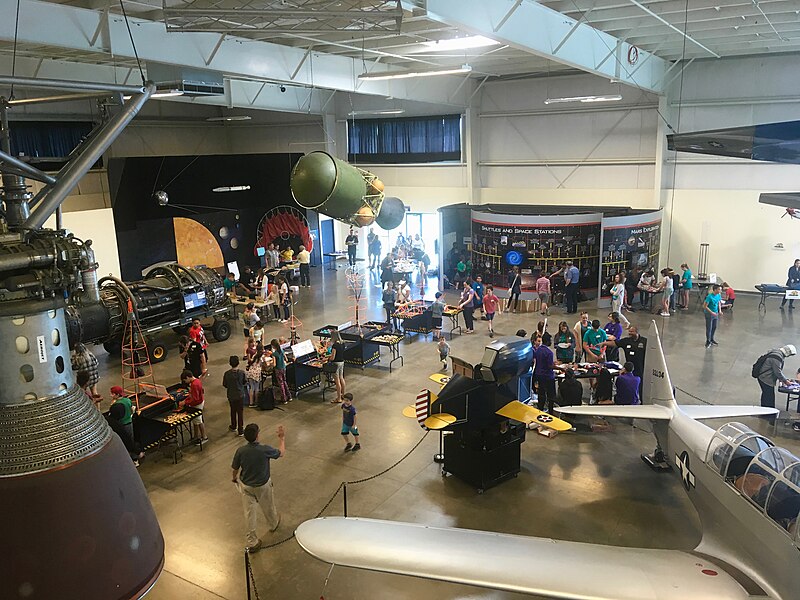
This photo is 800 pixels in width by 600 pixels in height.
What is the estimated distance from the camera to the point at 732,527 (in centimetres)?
617

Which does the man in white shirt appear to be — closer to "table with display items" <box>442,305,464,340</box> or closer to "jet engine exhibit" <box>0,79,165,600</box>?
"table with display items" <box>442,305,464,340</box>

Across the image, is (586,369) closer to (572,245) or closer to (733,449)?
(733,449)

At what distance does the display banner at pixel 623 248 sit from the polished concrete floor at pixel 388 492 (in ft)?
21.8

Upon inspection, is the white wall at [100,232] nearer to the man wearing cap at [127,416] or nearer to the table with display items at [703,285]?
the man wearing cap at [127,416]

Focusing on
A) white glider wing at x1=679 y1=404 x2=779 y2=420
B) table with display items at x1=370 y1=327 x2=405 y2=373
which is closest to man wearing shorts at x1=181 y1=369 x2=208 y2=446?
table with display items at x1=370 y1=327 x2=405 y2=373

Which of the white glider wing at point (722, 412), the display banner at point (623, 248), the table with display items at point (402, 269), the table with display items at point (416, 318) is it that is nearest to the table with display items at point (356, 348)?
the table with display items at point (416, 318)

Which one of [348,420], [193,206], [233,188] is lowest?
[348,420]

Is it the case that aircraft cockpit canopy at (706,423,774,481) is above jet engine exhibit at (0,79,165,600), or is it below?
below

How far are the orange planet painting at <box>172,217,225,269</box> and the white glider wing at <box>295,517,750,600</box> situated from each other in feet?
59.6

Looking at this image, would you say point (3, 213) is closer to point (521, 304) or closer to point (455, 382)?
point (455, 382)

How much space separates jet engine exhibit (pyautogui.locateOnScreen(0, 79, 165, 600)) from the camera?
5.86 feet

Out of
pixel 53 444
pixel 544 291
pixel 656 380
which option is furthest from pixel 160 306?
pixel 53 444

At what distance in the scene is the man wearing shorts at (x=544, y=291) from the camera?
61.1ft

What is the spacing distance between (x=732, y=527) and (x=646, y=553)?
963 millimetres
